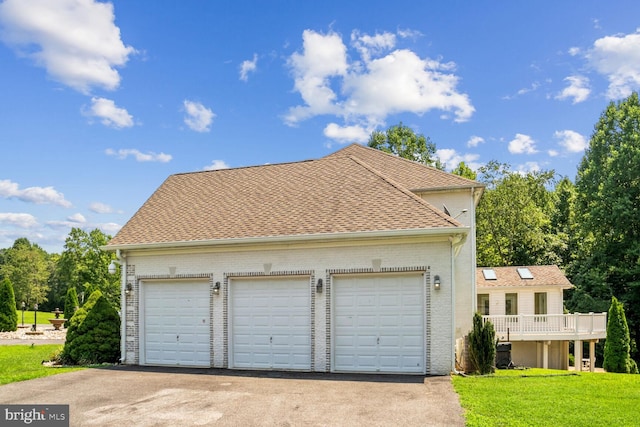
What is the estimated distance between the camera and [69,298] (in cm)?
3900

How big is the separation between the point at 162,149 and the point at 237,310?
928cm

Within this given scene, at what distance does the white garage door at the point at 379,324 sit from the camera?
1244 centimetres

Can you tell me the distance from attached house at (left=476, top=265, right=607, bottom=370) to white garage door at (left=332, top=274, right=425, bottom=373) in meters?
7.00

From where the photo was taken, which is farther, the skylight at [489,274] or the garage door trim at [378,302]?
the skylight at [489,274]

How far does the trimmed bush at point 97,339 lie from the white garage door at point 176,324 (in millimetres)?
1144

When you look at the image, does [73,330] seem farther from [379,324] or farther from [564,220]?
[564,220]

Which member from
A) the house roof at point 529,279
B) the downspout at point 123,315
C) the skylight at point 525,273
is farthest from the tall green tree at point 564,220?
the downspout at point 123,315

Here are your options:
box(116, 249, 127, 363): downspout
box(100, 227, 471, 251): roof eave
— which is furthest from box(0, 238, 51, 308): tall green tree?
box(100, 227, 471, 251): roof eave

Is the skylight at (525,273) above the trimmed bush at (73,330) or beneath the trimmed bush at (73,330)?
above

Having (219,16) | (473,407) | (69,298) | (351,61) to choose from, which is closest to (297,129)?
(351,61)

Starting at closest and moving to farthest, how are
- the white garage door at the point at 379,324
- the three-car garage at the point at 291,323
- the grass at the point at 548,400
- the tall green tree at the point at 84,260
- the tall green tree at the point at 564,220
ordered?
the grass at the point at 548,400 → the white garage door at the point at 379,324 → the three-car garage at the point at 291,323 → the tall green tree at the point at 564,220 → the tall green tree at the point at 84,260

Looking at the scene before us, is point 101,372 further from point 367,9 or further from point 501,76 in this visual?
point 501,76

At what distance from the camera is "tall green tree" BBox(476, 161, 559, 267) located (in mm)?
37625

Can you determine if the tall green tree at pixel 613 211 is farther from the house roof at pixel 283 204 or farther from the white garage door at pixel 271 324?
the white garage door at pixel 271 324
